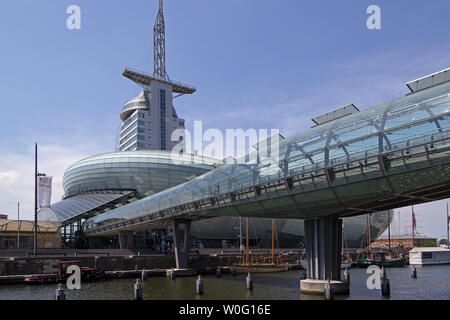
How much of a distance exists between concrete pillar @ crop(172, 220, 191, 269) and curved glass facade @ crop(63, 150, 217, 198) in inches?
2565

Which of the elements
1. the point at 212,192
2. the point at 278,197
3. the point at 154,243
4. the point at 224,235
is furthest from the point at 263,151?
the point at 154,243

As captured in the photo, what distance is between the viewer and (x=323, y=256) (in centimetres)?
3884

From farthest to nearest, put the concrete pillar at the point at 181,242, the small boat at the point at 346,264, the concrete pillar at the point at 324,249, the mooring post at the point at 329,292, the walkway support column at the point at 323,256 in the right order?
the small boat at the point at 346,264, the concrete pillar at the point at 181,242, the concrete pillar at the point at 324,249, the walkway support column at the point at 323,256, the mooring post at the point at 329,292

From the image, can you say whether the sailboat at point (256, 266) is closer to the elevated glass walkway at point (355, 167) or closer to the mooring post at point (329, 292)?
the elevated glass walkway at point (355, 167)

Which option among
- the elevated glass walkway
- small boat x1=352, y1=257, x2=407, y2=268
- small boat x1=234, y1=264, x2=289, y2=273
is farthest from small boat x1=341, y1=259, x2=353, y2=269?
the elevated glass walkway

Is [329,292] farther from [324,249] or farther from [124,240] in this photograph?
[124,240]

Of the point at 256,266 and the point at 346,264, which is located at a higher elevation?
the point at 256,266

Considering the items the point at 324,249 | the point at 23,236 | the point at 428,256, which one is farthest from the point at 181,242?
the point at 428,256

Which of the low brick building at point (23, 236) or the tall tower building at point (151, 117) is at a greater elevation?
the tall tower building at point (151, 117)

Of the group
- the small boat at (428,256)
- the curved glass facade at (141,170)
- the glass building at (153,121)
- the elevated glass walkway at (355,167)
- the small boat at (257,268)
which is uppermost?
the glass building at (153,121)

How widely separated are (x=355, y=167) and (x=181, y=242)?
34.5m

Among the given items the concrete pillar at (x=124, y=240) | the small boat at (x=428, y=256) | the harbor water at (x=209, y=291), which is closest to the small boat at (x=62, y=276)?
the harbor water at (x=209, y=291)

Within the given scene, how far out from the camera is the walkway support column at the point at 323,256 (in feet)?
126

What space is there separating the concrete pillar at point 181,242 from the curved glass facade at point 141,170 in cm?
6515
